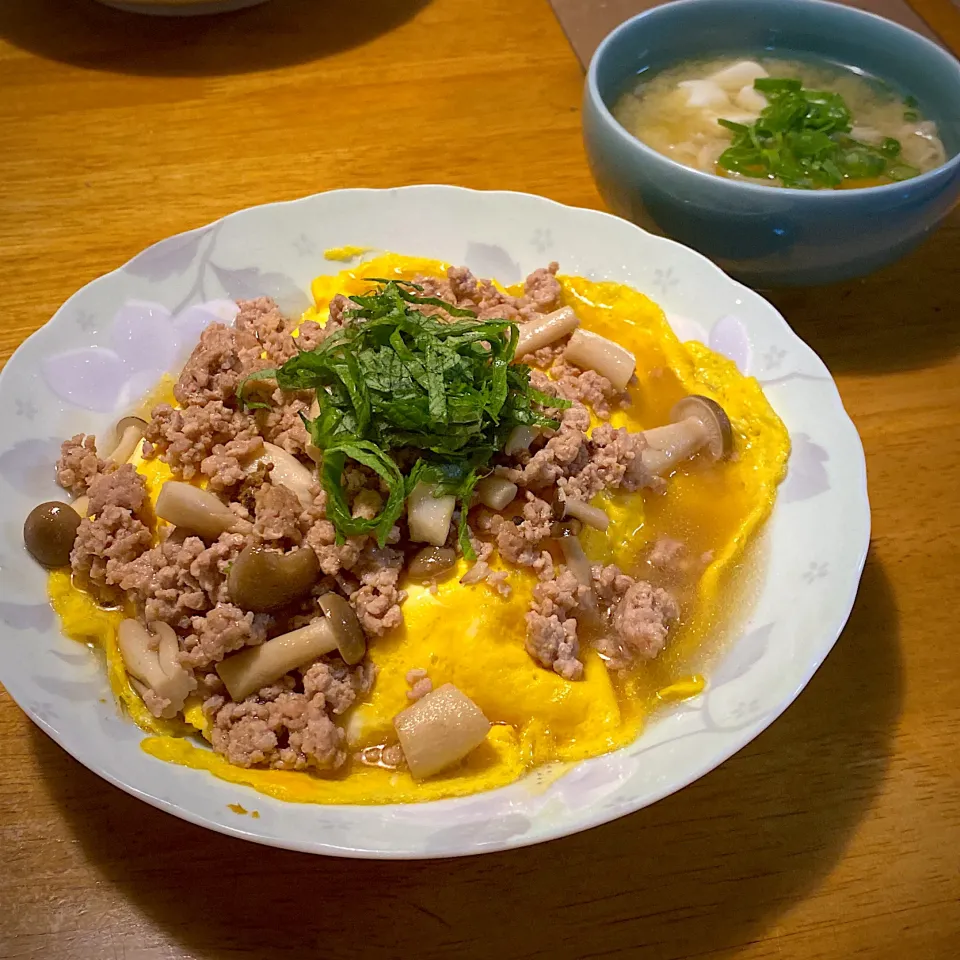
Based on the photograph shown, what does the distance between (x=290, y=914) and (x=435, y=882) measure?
0.26m

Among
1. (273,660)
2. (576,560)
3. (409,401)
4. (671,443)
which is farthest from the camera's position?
(671,443)

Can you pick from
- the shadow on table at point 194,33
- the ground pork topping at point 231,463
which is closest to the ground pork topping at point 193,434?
the ground pork topping at point 231,463

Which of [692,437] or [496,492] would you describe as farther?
[692,437]

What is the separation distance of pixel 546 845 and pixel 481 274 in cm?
154

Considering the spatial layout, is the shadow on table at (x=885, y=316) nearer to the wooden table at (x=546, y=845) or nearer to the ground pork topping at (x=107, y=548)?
the wooden table at (x=546, y=845)

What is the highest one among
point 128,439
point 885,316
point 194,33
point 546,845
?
point 194,33

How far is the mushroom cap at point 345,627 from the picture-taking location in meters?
1.62

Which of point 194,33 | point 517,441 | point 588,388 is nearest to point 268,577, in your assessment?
point 517,441

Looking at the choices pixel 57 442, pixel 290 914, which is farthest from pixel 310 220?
pixel 290 914

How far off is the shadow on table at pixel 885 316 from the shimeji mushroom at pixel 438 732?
1588 millimetres

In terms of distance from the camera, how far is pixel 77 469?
193 centimetres

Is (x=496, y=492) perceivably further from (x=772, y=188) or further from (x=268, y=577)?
(x=772, y=188)

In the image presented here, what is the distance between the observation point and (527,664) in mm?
1742

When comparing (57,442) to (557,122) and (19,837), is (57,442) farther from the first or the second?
(557,122)
